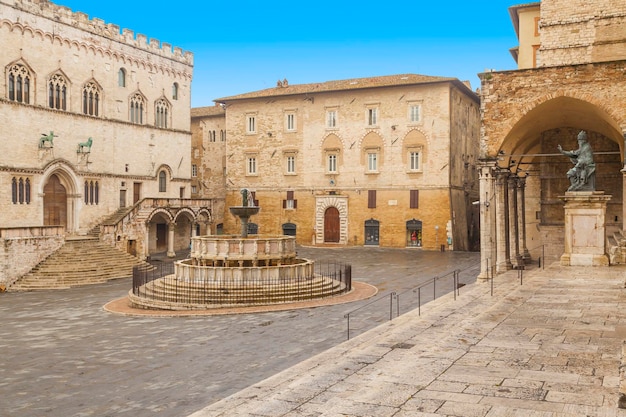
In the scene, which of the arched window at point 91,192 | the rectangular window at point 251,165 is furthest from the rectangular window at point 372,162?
the arched window at point 91,192

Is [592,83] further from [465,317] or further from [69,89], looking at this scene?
[69,89]

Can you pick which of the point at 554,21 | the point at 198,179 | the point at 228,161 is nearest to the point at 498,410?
the point at 554,21

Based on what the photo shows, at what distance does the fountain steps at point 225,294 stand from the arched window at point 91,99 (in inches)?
801

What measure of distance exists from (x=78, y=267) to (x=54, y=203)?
7783 mm

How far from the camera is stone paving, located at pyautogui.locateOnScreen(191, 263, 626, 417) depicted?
730cm

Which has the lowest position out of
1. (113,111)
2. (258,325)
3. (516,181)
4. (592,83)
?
(258,325)

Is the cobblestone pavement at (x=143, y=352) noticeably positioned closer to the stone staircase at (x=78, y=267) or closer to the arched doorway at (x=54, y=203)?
the stone staircase at (x=78, y=267)

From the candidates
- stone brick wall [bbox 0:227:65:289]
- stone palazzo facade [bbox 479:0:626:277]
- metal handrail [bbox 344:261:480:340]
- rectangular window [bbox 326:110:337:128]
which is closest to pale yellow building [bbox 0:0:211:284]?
stone brick wall [bbox 0:227:65:289]

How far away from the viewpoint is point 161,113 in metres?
43.7

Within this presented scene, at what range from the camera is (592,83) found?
19.9 metres

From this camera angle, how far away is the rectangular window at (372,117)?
44094mm

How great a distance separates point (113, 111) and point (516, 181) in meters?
26.9

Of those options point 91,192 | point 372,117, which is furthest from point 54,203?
point 372,117

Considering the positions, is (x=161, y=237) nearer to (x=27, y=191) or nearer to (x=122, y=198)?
(x=122, y=198)
